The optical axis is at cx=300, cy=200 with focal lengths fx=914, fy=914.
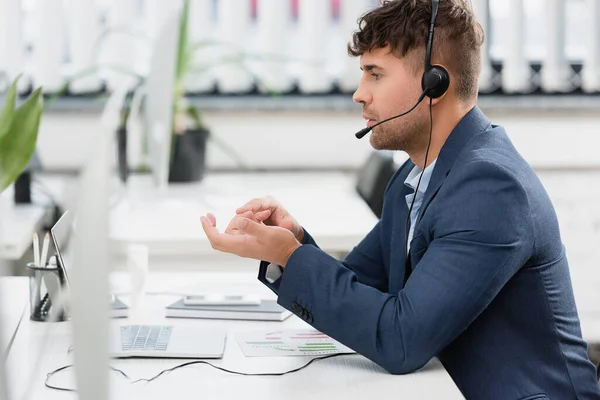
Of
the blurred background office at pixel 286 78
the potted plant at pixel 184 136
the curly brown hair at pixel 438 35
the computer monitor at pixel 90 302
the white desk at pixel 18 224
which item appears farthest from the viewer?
the blurred background office at pixel 286 78

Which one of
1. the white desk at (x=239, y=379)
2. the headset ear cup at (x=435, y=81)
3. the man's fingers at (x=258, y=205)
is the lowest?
the white desk at (x=239, y=379)

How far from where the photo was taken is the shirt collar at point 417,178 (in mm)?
1517

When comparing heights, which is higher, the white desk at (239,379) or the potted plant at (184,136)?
the potted plant at (184,136)

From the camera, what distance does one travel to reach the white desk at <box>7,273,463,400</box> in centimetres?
121

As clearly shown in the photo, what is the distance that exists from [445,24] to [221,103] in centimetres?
205

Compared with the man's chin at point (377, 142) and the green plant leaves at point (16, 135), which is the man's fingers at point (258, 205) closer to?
the man's chin at point (377, 142)

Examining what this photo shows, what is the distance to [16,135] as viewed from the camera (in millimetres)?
1462

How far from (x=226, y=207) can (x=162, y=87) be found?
389mm

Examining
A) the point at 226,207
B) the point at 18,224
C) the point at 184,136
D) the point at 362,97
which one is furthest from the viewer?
the point at 184,136

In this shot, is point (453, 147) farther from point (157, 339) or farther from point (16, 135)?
point (16, 135)

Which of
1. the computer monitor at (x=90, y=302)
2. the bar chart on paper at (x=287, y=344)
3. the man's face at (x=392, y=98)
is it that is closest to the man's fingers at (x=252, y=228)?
the bar chart on paper at (x=287, y=344)

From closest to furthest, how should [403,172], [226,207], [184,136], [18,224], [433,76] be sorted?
[433,76] < [403,172] < [18,224] < [226,207] < [184,136]

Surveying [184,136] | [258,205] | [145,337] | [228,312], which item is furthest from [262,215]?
[184,136]

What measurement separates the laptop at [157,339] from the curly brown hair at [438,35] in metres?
0.54
